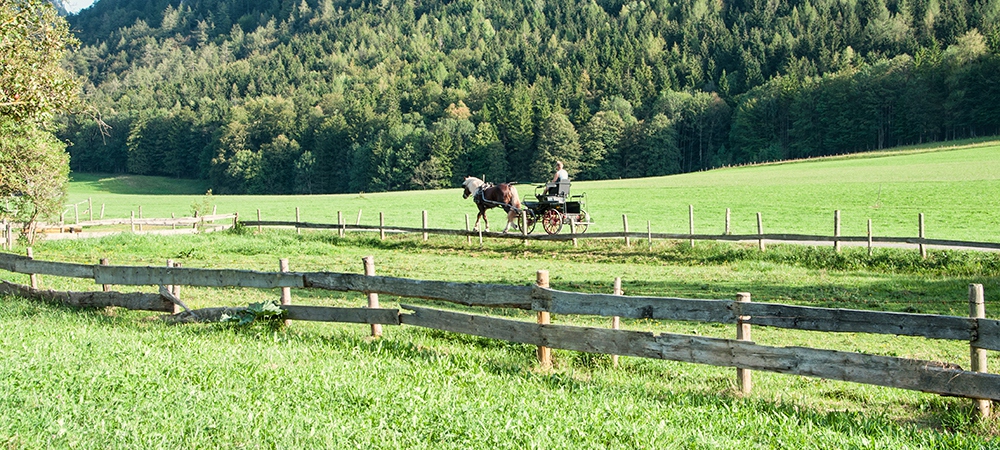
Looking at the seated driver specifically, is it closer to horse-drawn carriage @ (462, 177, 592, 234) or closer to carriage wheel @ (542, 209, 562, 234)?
horse-drawn carriage @ (462, 177, 592, 234)

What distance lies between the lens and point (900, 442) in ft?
16.9

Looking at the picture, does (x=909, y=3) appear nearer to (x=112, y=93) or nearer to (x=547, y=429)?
(x=547, y=429)

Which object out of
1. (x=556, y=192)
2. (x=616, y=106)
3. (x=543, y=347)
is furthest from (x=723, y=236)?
(x=616, y=106)

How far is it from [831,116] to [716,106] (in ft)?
58.5

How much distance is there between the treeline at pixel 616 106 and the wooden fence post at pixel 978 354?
61612mm

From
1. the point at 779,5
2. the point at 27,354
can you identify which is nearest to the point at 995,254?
the point at 27,354

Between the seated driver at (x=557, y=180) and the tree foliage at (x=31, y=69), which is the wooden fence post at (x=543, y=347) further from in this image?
the seated driver at (x=557, y=180)

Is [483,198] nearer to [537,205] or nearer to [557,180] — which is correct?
[537,205]

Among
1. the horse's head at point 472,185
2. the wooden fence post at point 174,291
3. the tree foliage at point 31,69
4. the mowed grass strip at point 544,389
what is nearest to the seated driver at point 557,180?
the horse's head at point 472,185

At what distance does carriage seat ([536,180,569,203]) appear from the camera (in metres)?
24.3

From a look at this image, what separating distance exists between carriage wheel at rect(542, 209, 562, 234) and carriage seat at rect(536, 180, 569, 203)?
876 millimetres

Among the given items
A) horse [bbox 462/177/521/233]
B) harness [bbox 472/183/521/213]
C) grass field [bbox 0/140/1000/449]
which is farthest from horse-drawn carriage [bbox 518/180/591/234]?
grass field [bbox 0/140/1000/449]

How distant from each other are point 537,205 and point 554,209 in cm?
59

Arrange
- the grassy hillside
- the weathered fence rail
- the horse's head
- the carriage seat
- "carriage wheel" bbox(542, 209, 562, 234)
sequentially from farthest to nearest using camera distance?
the grassy hillside → the horse's head → "carriage wheel" bbox(542, 209, 562, 234) → the carriage seat → the weathered fence rail
